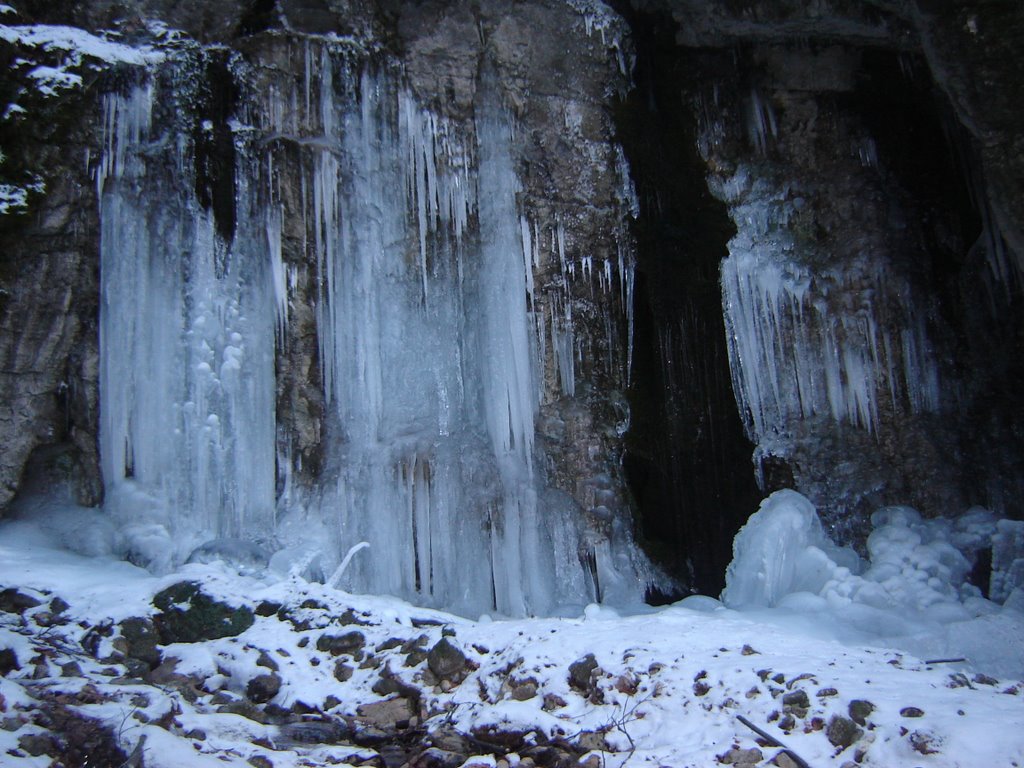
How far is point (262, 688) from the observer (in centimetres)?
571

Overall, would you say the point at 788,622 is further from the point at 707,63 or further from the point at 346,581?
the point at 707,63

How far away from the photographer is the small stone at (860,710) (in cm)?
446

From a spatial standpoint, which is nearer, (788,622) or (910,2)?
(788,622)

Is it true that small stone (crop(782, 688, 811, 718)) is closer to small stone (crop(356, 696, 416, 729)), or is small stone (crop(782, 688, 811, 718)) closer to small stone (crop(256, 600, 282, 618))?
small stone (crop(356, 696, 416, 729))

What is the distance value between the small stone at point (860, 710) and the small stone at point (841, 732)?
5 cm

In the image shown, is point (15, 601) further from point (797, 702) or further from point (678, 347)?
point (678, 347)

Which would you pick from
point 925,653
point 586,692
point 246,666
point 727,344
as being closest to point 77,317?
point 246,666

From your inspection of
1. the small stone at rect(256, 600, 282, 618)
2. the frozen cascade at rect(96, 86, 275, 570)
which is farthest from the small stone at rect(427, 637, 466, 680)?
the frozen cascade at rect(96, 86, 275, 570)

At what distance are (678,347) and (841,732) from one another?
5128mm

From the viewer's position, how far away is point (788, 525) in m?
7.64

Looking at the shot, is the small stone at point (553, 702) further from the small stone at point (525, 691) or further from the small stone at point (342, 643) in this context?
the small stone at point (342, 643)

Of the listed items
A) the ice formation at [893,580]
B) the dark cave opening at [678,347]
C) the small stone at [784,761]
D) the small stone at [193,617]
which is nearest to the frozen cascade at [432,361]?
the dark cave opening at [678,347]

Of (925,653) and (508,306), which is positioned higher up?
(508,306)

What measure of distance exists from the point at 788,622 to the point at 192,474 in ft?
17.0
